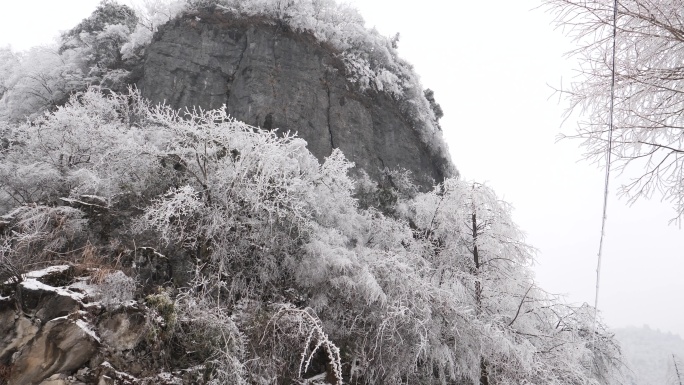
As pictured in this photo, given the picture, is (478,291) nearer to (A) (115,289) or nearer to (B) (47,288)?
(A) (115,289)

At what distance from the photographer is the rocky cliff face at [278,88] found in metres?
14.8

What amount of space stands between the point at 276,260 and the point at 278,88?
7.98 metres

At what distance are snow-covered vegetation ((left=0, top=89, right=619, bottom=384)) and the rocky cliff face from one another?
4.24 metres

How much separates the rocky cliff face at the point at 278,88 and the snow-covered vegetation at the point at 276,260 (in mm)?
4236

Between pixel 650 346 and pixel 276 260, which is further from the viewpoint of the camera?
pixel 650 346

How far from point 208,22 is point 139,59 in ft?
10.6

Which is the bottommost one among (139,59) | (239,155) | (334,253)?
(334,253)

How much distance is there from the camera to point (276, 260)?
9.09m

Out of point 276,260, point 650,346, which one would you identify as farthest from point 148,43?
point 650,346

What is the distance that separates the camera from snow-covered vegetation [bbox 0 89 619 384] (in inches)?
299

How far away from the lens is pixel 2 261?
20.6 ft

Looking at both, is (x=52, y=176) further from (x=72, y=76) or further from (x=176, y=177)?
(x=72, y=76)

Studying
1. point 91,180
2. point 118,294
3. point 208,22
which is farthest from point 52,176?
point 208,22

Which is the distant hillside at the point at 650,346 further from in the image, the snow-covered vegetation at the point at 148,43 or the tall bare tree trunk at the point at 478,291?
the tall bare tree trunk at the point at 478,291
